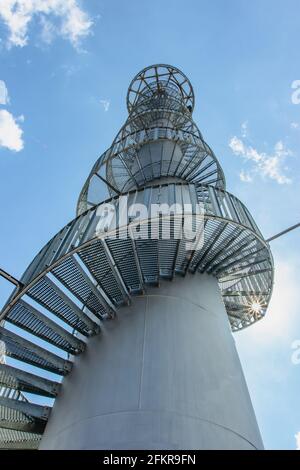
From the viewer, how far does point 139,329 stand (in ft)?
18.2

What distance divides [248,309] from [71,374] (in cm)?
488

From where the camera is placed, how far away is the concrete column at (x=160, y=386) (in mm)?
4125

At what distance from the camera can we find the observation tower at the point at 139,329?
435cm

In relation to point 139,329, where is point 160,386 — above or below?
below

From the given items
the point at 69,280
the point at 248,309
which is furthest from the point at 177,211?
the point at 248,309

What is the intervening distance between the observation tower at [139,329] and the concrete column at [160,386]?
2 centimetres

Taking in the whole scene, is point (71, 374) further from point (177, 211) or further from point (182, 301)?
point (177, 211)

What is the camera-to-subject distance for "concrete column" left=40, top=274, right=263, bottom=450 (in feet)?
13.5

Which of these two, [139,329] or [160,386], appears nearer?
[160,386]

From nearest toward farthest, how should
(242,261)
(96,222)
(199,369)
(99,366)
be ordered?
(199,369), (99,366), (96,222), (242,261)

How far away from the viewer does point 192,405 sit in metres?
4.38

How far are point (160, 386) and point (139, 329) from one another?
1.18 metres

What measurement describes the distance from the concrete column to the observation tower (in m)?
0.02
